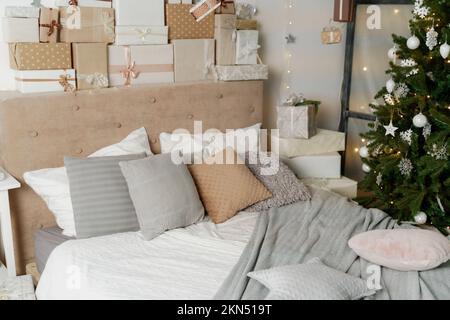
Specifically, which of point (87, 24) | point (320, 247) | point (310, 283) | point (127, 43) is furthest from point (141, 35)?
point (310, 283)

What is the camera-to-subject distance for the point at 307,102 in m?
3.45

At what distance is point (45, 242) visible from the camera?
2.46m

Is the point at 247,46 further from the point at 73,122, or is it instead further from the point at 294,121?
the point at 73,122

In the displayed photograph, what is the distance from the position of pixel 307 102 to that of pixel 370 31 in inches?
37.6

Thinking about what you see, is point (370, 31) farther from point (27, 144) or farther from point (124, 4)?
point (27, 144)

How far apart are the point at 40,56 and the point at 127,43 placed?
0.49m

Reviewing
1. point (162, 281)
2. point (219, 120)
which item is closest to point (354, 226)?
point (162, 281)

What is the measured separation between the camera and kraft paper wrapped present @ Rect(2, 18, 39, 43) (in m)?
2.57

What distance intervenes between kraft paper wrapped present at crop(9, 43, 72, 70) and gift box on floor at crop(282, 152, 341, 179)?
1.41 m

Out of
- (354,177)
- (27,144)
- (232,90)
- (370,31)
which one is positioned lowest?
(354,177)

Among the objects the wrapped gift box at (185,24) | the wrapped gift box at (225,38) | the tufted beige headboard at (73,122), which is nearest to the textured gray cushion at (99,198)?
the tufted beige headboard at (73,122)

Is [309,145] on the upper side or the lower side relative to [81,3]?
lower

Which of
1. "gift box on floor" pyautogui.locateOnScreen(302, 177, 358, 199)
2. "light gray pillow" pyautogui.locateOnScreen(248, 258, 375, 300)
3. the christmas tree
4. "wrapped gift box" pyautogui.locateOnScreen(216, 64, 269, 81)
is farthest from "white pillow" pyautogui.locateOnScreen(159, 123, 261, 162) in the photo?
"light gray pillow" pyautogui.locateOnScreen(248, 258, 375, 300)

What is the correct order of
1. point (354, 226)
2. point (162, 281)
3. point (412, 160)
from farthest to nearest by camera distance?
point (412, 160) → point (354, 226) → point (162, 281)
